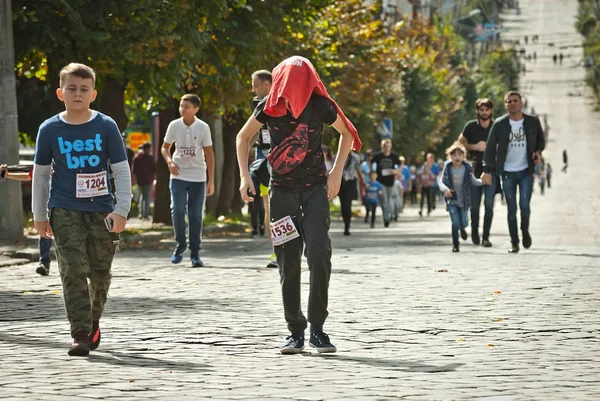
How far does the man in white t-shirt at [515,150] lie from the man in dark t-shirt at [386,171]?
1232 cm

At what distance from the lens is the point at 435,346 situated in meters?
8.74

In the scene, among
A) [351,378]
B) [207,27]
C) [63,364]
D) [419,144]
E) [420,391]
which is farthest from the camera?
[419,144]

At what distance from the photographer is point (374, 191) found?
3234 cm

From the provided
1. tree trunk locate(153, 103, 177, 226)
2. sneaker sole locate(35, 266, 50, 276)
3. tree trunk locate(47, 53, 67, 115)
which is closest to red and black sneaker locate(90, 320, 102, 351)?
sneaker sole locate(35, 266, 50, 276)

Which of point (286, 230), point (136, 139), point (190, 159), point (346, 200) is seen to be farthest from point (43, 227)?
point (136, 139)

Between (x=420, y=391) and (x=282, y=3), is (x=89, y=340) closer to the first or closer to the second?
(x=420, y=391)

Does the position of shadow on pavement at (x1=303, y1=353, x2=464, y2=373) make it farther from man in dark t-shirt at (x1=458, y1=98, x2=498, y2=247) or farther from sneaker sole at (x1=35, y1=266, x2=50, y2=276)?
man in dark t-shirt at (x1=458, y1=98, x2=498, y2=247)

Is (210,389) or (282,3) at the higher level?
(282,3)

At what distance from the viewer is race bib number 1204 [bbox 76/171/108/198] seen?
28.1 feet

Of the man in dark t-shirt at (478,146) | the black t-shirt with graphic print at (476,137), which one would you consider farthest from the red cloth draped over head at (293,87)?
the black t-shirt with graphic print at (476,137)

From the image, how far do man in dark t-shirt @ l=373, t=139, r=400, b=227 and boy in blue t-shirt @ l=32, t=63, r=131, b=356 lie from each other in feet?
73.5

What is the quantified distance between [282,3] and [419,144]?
46.3m

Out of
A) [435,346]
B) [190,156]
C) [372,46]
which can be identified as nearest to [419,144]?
[372,46]

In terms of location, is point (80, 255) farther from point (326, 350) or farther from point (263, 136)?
point (263, 136)
